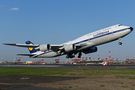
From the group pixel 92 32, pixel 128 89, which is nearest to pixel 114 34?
pixel 92 32

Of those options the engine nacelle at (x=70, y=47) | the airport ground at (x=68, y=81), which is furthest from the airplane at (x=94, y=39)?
the airport ground at (x=68, y=81)

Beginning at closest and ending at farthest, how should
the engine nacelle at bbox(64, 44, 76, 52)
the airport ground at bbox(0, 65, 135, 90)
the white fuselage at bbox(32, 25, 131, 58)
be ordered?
the airport ground at bbox(0, 65, 135, 90) < the white fuselage at bbox(32, 25, 131, 58) < the engine nacelle at bbox(64, 44, 76, 52)

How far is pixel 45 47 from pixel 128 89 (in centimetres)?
3673

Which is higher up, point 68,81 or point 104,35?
point 104,35

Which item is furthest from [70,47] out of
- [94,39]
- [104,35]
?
[104,35]

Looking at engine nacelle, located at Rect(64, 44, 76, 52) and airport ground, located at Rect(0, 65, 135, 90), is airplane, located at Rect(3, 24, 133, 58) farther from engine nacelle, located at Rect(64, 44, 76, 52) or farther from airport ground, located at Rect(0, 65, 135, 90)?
airport ground, located at Rect(0, 65, 135, 90)

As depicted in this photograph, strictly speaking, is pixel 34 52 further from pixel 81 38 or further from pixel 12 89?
pixel 12 89

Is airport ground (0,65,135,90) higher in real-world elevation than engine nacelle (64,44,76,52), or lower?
lower

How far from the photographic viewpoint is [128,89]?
41.1ft

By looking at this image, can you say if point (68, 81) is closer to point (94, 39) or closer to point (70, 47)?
point (94, 39)

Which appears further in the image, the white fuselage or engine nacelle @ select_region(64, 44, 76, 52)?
engine nacelle @ select_region(64, 44, 76, 52)

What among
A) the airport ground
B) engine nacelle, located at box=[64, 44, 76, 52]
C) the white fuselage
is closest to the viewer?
the airport ground

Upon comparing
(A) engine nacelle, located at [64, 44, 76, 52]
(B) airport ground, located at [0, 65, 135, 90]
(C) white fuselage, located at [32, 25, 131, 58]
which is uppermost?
(C) white fuselage, located at [32, 25, 131, 58]

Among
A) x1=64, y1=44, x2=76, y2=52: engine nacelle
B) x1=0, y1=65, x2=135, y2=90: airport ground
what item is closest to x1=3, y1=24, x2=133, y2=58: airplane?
x1=64, y1=44, x2=76, y2=52: engine nacelle
